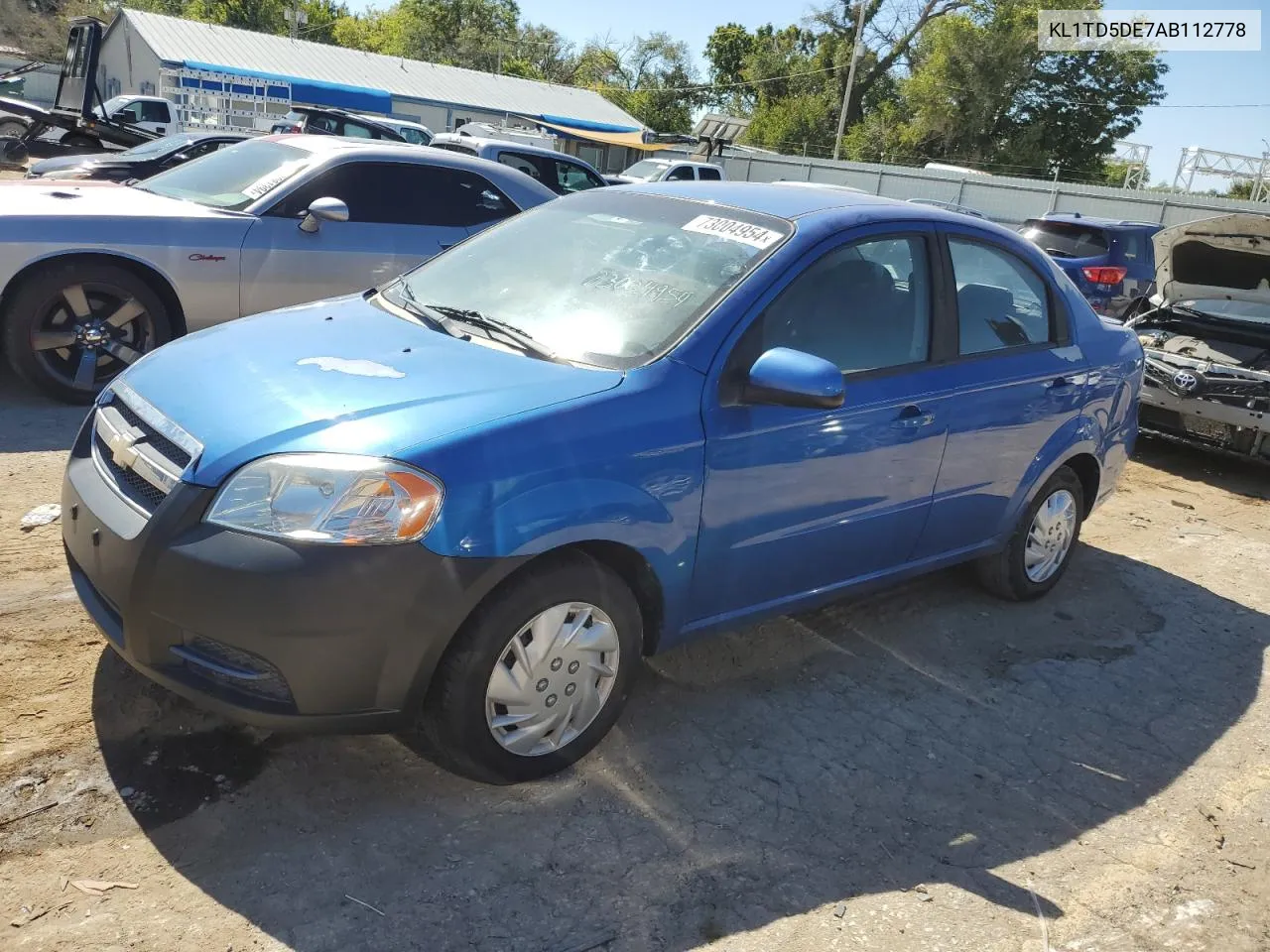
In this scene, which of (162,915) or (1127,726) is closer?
(162,915)

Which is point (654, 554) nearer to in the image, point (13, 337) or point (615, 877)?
point (615, 877)

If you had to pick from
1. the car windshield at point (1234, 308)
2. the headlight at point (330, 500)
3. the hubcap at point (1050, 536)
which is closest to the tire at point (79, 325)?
the headlight at point (330, 500)

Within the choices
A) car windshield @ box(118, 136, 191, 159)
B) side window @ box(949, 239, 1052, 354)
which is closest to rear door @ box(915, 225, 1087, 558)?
side window @ box(949, 239, 1052, 354)

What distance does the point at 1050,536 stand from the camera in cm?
482

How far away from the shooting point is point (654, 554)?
3.02 meters

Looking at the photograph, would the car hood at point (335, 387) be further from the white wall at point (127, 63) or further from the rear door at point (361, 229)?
the white wall at point (127, 63)

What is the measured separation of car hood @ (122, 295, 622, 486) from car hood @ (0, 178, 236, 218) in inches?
116

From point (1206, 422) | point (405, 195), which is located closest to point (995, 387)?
point (1206, 422)

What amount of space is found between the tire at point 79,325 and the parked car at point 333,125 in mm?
12147

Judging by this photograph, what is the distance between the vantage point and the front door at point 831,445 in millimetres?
3209

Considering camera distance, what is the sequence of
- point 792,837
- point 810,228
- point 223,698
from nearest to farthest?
1. point 223,698
2. point 792,837
3. point 810,228

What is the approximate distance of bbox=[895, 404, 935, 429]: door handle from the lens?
3703 millimetres

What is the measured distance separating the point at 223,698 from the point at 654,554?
1216 millimetres

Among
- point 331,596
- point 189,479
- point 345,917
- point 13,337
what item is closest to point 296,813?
point 345,917
